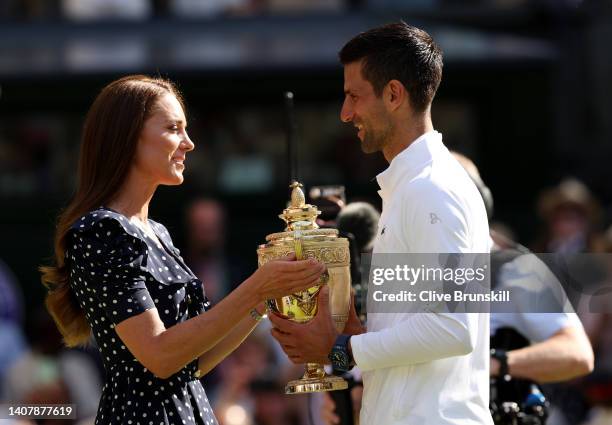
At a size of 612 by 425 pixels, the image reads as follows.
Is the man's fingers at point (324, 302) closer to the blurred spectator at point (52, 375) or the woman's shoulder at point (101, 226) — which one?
the woman's shoulder at point (101, 226)

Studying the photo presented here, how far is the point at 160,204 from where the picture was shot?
31.8 feet

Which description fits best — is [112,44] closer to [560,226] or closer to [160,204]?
[160,204]

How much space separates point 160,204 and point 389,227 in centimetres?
632

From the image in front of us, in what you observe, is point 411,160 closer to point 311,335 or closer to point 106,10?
point 311,335

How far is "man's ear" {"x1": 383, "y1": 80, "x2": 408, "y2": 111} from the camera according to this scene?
3.64m

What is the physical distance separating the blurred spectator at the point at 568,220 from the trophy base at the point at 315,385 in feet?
13.9

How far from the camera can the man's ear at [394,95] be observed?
3.64 meters

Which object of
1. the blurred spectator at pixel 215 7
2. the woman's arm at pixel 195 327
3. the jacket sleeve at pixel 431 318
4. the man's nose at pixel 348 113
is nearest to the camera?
the jacket sleeve at pixel 431 318

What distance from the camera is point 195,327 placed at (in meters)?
3.49

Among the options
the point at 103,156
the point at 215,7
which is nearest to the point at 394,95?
the point at 103,156

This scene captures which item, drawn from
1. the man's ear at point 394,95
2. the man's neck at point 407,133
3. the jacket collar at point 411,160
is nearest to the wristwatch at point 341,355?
the jacket collar at point 411,160

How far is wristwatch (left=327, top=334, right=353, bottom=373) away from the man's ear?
→ 0.66 metres

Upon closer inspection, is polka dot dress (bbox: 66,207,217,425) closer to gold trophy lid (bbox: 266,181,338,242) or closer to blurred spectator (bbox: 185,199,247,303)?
gold trophy lid (bbox: 266,181,338,242)

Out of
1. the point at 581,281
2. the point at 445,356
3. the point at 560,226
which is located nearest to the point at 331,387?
the point at 445,356
